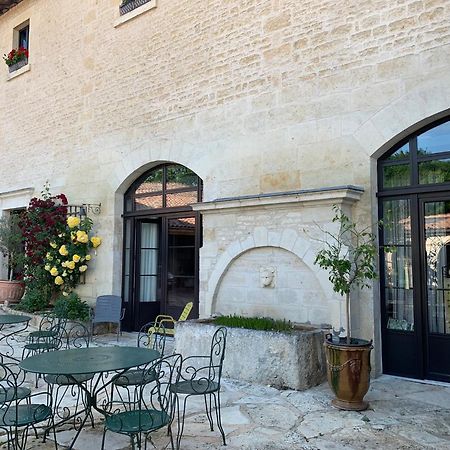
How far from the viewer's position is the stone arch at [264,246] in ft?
17.0

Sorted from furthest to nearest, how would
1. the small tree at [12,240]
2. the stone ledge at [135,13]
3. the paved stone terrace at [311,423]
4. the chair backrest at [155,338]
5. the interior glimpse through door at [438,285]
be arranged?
the small tree at [12,240]
the stone ledge at [135,13]
the interior glimpse through door at [438,285]
the chair backrest at [155,338]
the paved stone terrace at [311,423]

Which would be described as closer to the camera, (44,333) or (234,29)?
(44,333)

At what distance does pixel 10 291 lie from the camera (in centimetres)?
943

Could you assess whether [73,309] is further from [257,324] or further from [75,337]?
[257,324]

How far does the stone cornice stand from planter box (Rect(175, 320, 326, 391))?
137 cm

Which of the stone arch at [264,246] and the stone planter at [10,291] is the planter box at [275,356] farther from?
the stone planter at [10,291]

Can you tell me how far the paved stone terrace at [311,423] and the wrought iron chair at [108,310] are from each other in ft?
10.3

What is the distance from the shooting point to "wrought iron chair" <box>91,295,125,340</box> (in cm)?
720

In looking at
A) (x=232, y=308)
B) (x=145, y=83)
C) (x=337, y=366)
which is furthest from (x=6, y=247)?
(x=337, y=366)

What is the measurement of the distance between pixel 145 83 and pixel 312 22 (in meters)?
3.07

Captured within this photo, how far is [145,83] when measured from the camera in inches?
299

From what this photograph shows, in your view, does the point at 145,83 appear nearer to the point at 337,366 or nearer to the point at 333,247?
the point at 333,247

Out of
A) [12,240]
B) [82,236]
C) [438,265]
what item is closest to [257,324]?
[438,265]

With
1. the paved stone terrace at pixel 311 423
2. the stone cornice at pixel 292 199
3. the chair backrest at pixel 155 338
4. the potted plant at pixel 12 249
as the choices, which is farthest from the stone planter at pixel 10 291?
the paved stone terrace at pixel 311 423
